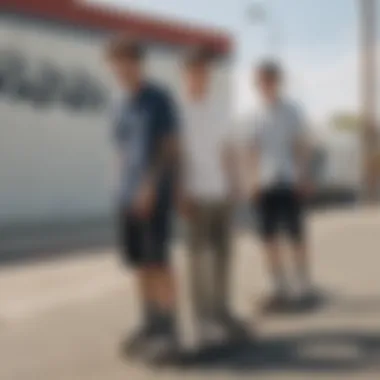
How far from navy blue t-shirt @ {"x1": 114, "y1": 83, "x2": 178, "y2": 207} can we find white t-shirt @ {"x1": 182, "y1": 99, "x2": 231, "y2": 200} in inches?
5.5

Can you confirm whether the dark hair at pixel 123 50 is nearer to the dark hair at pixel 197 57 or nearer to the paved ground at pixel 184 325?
the dark hair at pixel 197 57

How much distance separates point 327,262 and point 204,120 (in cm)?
335

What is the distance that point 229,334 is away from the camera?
5027 millimetres

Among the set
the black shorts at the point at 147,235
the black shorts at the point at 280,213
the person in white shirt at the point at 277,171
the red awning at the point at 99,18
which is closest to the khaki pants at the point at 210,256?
the black shorts at the point at 147,235

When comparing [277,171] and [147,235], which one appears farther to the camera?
[277,171]

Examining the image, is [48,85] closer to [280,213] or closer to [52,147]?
[52,147]

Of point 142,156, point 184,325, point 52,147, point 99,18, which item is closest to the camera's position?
point 142,156

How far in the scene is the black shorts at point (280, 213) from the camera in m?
5.72

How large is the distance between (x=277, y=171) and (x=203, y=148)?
1.06m

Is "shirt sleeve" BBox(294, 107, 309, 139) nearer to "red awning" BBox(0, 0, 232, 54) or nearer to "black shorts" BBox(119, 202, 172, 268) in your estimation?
"black shorts" BBox(119, 202, 172, 268)

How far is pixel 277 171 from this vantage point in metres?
5.54

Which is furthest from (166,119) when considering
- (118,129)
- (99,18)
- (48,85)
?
(48,85)

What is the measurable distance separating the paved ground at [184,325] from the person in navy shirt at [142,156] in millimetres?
390

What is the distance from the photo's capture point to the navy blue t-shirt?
4348mm
